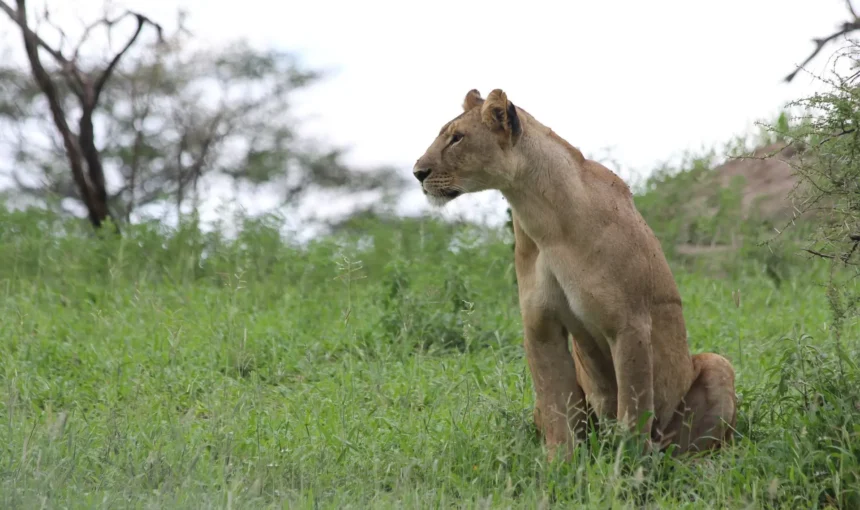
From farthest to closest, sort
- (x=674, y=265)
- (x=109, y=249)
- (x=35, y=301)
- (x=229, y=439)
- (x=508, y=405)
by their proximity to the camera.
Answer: (x=674, y=265), (x=109, y=249), (x=35, y=301), (x=508, y=405), (x=229, y=439)

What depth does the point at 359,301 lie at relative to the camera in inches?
331

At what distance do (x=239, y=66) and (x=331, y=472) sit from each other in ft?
43.6

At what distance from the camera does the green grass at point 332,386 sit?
440 centimetres

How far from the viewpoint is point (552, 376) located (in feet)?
16.0

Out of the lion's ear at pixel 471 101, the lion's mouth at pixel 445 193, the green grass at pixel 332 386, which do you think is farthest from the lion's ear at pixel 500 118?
the green grass at pixel 332 386

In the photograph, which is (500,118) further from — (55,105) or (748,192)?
(55,105)

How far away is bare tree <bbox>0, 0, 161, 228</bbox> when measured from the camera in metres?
11.5

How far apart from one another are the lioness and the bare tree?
760 cm

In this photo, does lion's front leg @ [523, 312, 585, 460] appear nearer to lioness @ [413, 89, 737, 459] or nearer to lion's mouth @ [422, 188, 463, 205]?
lioness @ [413, 89, 737, 459]

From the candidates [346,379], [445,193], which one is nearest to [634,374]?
[445,193]

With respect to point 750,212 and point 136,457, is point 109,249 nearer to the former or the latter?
point 136,457

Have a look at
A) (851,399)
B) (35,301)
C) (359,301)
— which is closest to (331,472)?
(851,399)

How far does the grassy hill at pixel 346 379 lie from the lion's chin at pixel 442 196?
0.46m

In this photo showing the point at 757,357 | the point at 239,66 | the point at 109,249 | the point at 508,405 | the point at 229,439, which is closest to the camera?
the point at 229,439
